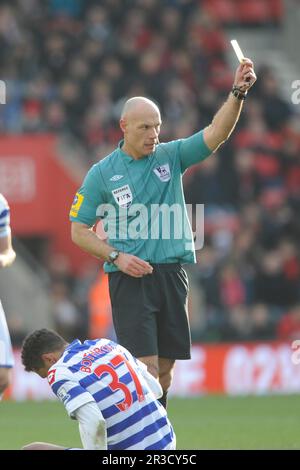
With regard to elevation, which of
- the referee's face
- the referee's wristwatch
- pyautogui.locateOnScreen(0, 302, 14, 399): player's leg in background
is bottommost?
pyautogui.locateOnScreen(0, 302, 14, 399): player's leg in background

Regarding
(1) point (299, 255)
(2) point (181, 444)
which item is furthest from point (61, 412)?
(1) point (299, 255)

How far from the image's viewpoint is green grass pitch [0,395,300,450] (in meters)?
11.2

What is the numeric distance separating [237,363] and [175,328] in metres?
8.61

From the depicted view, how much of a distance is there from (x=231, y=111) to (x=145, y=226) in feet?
3.28

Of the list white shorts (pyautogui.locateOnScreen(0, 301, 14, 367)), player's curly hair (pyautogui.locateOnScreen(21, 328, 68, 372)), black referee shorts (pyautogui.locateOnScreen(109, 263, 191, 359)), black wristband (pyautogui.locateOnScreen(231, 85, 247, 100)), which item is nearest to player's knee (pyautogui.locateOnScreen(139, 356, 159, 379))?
black referee shorts (pyautogui.locateOnScreen(109, 263, 191, 359))

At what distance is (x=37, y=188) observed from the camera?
2050 cm

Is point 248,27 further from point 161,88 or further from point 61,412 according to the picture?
point 61,412

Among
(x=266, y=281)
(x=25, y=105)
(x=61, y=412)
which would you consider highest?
(x=25, y=105)

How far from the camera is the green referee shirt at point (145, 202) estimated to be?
30.6ft

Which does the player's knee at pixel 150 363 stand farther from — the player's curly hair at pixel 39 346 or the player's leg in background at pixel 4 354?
the player's curly hair at pixel 39 346

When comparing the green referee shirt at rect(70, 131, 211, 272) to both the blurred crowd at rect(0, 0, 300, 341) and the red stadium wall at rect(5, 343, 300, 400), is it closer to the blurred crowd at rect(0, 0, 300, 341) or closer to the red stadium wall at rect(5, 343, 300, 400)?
the red stadium wall at rect(5, 343, 300, 400)

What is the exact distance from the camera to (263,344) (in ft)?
58.7

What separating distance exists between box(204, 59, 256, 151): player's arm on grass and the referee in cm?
2

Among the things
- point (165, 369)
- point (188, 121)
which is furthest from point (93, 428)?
point (188, 121)
